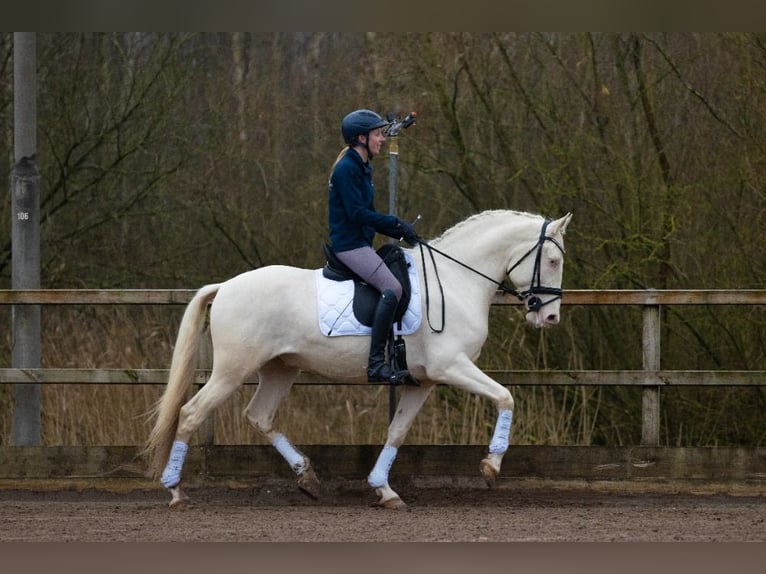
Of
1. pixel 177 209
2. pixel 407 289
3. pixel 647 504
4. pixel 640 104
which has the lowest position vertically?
pixel 647 504

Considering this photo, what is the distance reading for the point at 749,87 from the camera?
10.3m

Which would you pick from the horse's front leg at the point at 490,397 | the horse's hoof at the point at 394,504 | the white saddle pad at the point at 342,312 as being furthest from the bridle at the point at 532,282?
the horse's hoof at the point at 394,504

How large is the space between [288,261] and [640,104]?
399cm

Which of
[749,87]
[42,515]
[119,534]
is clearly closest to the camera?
[119,534]

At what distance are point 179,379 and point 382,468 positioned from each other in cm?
146

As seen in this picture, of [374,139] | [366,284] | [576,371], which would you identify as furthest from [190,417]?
[576,371]

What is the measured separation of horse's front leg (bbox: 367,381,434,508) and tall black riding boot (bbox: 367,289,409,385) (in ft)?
1.60

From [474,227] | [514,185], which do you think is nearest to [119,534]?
[474,227]

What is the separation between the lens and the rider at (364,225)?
7430mm

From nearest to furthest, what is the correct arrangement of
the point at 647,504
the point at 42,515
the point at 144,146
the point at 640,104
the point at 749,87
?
the point at 42,515, the point at 647,504, the point at 749,87, the point at 640,104, the point at 144,146

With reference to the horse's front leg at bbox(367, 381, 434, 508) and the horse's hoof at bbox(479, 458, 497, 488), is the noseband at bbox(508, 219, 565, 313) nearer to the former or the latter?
the horse's front leg at bbox(367, 381, 434, 508)

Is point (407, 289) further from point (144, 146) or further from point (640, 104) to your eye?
point (144, 146)

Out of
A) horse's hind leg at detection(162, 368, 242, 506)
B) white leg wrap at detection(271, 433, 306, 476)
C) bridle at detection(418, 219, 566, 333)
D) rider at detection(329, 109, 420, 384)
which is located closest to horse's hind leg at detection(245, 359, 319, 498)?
white leg wrap at detection(271, 433, 306, 476)

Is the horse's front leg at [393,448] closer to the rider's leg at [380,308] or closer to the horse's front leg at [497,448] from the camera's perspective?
the rider's leg at [380,308]
